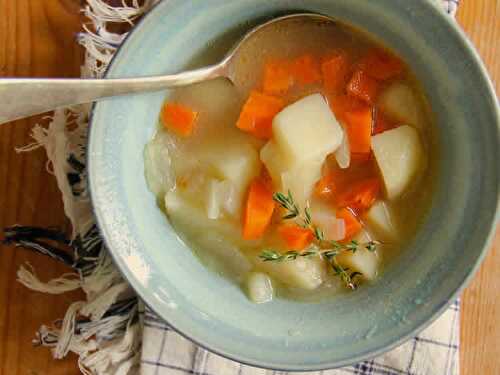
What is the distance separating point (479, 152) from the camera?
1.45 m

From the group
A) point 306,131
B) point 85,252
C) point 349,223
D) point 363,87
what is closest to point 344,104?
point 363,87

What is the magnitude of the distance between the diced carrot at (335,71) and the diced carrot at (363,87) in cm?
3

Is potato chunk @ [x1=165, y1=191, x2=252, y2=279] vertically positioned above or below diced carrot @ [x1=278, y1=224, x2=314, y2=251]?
below

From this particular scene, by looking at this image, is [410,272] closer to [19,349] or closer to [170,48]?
[170,48]

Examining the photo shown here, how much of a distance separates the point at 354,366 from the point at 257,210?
A: 1.60 feet

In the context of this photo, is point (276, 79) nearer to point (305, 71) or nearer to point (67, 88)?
point (305, 71)

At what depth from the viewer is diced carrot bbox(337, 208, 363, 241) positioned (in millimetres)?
1604

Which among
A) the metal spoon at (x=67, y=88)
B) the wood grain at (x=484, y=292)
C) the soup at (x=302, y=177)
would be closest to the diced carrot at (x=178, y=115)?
the soup at (x=302, y=177)

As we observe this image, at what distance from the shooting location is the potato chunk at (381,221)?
1.61 metres

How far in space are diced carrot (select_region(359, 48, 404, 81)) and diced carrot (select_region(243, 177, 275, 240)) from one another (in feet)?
1.24

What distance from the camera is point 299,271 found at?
159 centimetres

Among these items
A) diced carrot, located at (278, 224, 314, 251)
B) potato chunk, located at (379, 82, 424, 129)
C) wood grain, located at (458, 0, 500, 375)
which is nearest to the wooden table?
wood grain, located at (458, 0, 500, 375)

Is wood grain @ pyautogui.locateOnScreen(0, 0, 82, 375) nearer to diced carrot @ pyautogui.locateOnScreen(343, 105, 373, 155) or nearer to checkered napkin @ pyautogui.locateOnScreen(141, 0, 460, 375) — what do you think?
checkered napkin @ pyautogui.locateOnScreen(141, 0, 460, 375)

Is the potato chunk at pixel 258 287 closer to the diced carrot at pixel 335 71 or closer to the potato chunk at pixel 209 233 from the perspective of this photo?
the potato chunk at pixel 209 233
